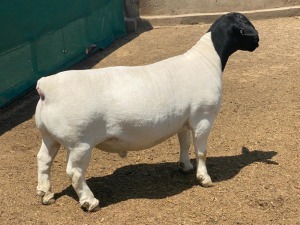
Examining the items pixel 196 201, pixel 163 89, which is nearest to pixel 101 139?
pixel 163 89

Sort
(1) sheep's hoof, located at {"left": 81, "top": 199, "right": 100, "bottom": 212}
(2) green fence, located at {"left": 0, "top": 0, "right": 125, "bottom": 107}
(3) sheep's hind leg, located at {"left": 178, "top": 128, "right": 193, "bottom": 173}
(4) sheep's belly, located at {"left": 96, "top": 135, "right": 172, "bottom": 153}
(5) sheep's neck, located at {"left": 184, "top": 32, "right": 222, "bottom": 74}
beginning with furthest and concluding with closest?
(2) green fence, located at {"left": 0, "top": 0, "right": 125, "bottom": 107} → (3) sheep's hind leg, located at {"left": 178, "top": 128, "right": 193, "bottom": 173} → (5) sheep's neck, located at {"left": 184, "top": 32, "right": 222, "bottom": 74} → (1) sheep's hoof, located at {"left": 81, "top": 199, "right": 100, "bottom": 212} → (4) sheep's belly, located at {"left": 96, "top": 135, "right": 172, "bottom": 153}

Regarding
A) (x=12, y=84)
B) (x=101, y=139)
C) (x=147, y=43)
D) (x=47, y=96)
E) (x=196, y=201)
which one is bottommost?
(x=147, y=43)

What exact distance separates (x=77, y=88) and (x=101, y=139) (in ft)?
1.85

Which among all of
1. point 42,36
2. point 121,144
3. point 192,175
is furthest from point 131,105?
point 42,36

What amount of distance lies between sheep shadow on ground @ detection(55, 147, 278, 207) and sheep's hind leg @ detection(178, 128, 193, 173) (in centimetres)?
9

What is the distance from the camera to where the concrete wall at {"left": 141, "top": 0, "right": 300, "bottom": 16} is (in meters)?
15.1

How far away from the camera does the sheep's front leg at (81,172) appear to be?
4507 millimetres

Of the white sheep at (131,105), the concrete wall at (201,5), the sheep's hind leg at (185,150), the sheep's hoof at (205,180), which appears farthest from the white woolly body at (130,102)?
the concrete wall at (201,5)

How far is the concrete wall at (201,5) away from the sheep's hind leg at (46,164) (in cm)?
1100

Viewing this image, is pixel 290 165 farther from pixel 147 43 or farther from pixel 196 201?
pixel 147 43

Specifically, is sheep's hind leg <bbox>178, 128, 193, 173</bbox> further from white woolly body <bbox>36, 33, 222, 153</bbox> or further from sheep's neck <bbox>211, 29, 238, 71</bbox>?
sheep's neck <bbox>211, 29, 238, 71</bbox>

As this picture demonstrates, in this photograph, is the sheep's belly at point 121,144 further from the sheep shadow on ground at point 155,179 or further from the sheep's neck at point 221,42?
the sheep's neck at point 221,42

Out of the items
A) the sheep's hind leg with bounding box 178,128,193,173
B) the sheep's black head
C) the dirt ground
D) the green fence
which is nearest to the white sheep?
the sheep's black head

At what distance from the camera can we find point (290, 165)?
5.84m
